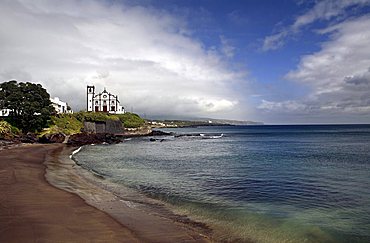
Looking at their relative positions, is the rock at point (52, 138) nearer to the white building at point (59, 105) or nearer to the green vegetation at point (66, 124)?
the green vegetation at point (66, 124)

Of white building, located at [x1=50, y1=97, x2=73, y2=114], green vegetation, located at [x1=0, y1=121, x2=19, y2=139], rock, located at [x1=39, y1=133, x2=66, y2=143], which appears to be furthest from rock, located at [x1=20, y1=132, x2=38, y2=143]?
white building, located at [x1=50, y1=97, x2=73, y2=114]

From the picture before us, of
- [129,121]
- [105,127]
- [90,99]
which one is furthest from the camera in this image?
[90,99]

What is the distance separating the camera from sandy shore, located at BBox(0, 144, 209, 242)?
11.4 metres

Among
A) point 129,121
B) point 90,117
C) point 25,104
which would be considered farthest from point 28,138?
point 129,121

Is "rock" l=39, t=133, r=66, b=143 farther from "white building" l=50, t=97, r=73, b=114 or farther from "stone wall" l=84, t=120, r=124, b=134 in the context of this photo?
"white building" l=50, t=97, r=73, b=114

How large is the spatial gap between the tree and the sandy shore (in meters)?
50.0

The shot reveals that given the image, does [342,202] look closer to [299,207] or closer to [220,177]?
[299,207]

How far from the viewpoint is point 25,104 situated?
215ft

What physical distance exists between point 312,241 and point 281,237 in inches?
46.0

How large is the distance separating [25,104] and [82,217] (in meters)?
60.1

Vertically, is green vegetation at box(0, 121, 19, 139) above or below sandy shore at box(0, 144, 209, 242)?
above

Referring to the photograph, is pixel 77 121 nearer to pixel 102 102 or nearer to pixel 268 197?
pixel 102 102

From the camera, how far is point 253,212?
15891mm

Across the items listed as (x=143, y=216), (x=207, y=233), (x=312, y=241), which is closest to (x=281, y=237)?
(x=312, y=241)
